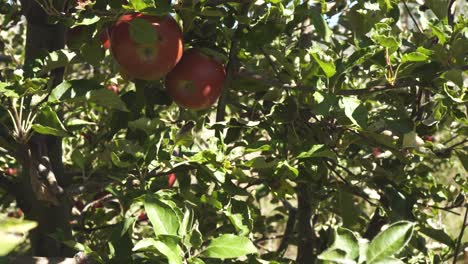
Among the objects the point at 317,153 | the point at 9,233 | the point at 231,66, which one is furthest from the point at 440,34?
the point at 9,233

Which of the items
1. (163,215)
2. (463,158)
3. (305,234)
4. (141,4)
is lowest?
(305,234)

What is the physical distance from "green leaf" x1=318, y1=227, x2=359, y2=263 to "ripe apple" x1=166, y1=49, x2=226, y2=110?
62cm

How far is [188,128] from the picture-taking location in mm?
1185

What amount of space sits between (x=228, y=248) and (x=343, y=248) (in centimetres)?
22

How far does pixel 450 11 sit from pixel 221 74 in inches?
28.4

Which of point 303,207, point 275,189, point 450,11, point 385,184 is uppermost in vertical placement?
point 450,11

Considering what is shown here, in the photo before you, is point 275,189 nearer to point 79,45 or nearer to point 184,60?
point 184,60

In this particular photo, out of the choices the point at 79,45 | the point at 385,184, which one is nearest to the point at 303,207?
the point at 385,184

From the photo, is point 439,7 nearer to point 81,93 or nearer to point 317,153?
point 317,153

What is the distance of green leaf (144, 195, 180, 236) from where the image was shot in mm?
935

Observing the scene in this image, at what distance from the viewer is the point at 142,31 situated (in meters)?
1.13

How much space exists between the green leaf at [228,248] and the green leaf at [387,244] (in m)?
0.20

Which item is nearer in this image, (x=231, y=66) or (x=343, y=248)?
(x=343, y=248)

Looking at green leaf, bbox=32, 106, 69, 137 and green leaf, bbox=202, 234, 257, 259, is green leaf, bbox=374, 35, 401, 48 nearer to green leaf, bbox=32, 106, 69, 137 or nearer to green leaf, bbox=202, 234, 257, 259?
green leaf, bbox=202, 234, 257, 259
